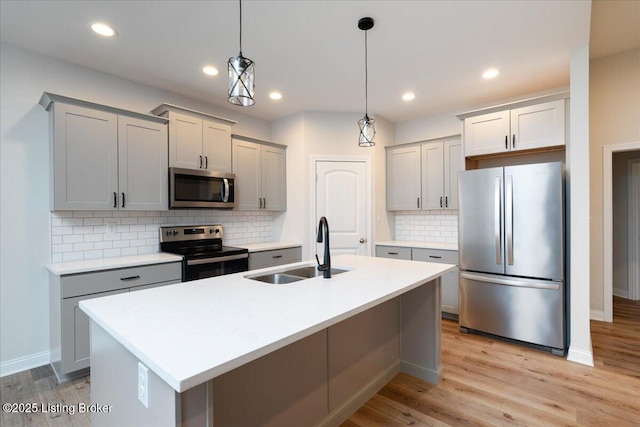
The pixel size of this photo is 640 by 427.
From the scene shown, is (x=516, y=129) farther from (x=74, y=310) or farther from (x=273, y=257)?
(x=74, y=310)

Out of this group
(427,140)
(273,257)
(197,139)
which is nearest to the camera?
(197,139)

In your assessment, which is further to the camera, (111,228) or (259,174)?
(259,174)

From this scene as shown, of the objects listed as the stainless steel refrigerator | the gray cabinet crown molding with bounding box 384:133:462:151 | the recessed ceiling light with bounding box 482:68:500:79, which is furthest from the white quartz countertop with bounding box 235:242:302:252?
the recessed ceiling light with bounding box 482:68:500:79

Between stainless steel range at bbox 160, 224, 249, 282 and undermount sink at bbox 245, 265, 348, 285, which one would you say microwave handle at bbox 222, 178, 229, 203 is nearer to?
stainless steel range at bbox 160, 224, 249, 282

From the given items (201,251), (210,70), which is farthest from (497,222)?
(210,70)

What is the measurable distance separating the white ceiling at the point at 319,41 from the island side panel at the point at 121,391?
214 centimetres

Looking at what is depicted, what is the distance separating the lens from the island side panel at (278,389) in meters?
1.40

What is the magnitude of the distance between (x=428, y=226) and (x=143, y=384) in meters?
4.26

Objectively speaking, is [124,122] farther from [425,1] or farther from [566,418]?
[566,418]

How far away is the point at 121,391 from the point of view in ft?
4.14

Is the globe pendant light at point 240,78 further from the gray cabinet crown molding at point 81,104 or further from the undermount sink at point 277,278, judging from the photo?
the gray cabinet crown molding at point 81,104

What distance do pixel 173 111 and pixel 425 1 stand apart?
2534 millimetres

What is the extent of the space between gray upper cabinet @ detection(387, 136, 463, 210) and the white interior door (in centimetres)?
51

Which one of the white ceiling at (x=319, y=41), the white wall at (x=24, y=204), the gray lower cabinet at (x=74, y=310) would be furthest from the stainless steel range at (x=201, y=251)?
the white ceiling at (x=319, y=41)
